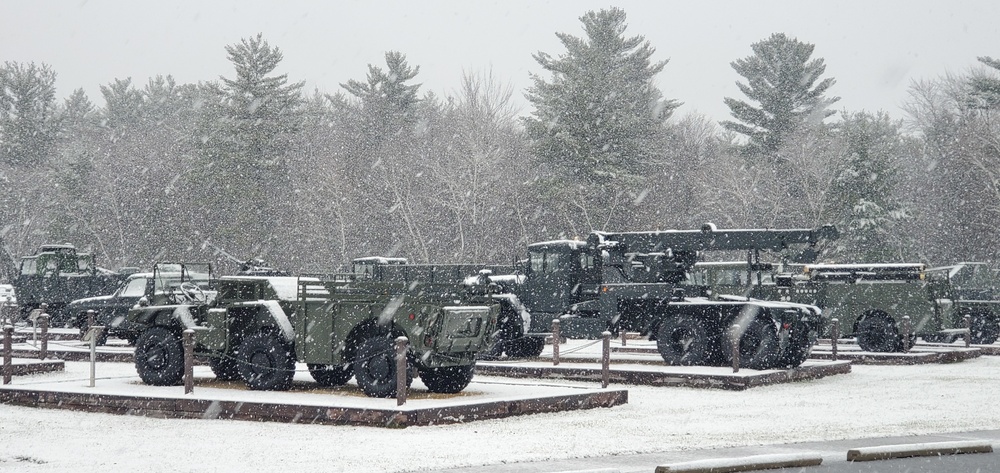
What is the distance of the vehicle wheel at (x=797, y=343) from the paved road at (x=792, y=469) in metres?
9.68

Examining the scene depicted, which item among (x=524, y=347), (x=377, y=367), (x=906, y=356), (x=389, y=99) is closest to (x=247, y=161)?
(x=389, y=99)

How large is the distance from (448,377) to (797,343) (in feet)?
28.1

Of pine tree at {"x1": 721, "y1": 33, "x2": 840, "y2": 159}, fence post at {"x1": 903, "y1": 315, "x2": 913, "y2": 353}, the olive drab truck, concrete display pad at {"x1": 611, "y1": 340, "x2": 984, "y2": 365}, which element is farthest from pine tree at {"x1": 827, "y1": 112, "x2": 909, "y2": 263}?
the olive drab truck

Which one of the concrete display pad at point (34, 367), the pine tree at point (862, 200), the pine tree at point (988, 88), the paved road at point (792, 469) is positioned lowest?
the paved road at point (792, 469)

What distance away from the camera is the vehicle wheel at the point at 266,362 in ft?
53.6

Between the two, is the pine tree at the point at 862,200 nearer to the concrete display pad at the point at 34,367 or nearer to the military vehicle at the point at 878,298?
the military vehicle at the point at 878,298

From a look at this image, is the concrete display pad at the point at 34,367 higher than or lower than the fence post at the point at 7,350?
lower

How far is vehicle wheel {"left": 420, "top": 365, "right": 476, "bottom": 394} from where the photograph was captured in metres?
16.4

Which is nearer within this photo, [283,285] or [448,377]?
[448,377]

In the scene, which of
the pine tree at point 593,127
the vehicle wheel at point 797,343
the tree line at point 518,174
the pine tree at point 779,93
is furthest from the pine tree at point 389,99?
the vehicle wheel at point 797,343

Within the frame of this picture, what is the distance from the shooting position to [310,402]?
14398 millimetres

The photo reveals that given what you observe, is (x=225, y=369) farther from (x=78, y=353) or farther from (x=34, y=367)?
(x=78, y=353)

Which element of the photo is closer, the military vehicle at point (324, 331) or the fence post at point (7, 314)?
the military vehicle at point (324, 331)

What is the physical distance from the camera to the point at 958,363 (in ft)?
83.3
